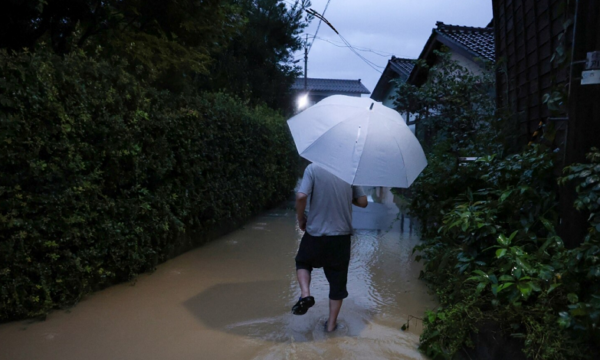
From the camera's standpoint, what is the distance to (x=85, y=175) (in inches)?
183

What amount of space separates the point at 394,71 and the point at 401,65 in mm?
798

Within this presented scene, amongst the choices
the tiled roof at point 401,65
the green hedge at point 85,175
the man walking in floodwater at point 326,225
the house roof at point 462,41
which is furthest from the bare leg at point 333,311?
the tiled roof at point 401,65

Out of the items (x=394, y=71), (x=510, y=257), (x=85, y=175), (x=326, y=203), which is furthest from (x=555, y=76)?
(x=394, y=71)

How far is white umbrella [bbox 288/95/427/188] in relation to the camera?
4.03m

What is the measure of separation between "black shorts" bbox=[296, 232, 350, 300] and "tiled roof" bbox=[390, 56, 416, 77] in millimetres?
15879

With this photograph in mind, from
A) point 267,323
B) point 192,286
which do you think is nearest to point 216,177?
point 192,286

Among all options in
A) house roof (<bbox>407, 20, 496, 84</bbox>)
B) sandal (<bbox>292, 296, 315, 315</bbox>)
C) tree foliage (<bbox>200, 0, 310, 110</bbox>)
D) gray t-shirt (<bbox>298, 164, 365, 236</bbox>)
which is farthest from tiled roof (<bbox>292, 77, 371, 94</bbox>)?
sandal (<bbox>292, 296, 315, 315</bbox>)

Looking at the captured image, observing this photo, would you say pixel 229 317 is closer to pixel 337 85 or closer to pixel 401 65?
pixel 401 65

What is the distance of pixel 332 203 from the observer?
4.35 meters

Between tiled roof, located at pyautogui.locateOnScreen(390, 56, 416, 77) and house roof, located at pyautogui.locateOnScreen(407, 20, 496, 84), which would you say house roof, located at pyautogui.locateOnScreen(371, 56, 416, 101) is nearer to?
tiled roof, located at pyautogui.locateOnScreen(390, 56, 416, 77)

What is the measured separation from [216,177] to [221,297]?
273 centimetres

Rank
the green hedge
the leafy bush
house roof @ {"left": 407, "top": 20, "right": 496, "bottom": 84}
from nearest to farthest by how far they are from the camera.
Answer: the leafy bush
the green hedge
house roof @ {"left": 407, "top": 20, "right": 496, "bottom": 84}

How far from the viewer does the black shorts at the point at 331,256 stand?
4371mm

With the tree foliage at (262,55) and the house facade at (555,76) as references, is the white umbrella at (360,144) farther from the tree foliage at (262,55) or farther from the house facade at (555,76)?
the tree foliage at (262,55)
